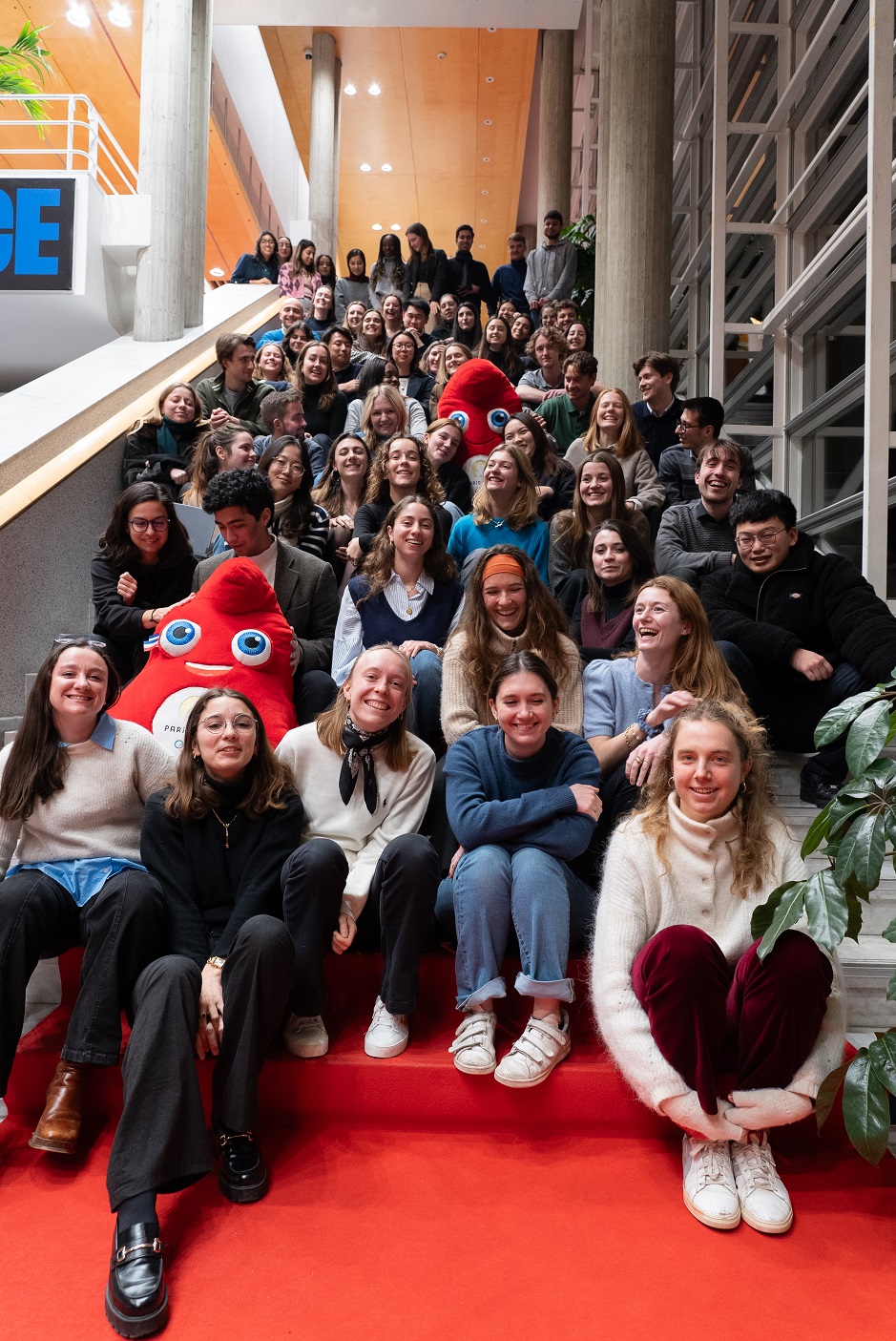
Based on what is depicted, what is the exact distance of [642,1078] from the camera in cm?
199

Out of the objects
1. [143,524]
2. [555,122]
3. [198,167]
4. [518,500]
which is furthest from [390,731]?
[555,122]

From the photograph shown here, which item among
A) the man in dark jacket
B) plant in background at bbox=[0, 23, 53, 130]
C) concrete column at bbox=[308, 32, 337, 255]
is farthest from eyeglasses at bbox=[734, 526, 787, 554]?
concrete column at bbox=[308, 32, 337, 255]

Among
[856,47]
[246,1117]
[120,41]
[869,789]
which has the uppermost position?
[120,41]

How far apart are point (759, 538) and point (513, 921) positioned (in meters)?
1.62

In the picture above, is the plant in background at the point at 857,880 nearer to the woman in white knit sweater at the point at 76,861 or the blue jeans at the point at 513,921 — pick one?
the blue jeans at the point at 513,921

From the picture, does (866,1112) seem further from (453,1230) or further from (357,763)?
(357,763)

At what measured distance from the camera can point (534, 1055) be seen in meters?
2.17

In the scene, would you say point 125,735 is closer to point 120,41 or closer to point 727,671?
point 727,671

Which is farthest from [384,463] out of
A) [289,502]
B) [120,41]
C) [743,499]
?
[120,41]

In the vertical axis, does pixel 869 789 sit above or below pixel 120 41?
below

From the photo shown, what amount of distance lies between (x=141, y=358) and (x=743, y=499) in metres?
4.26

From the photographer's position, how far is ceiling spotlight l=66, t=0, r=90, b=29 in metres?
13.6

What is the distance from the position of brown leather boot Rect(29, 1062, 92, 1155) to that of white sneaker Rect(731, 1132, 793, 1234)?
→ 1.26 meters

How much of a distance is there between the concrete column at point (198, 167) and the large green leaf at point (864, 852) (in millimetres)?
7005
